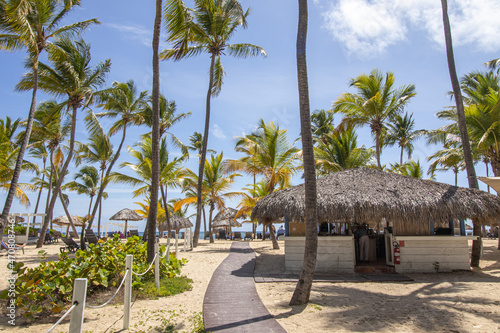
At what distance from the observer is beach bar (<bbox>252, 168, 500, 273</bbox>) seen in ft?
30.6

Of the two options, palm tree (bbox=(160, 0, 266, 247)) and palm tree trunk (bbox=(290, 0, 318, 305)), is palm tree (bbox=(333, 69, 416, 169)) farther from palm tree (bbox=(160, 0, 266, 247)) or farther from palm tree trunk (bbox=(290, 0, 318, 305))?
palm tree trunk (bbox=(290, 0, 318, 305))

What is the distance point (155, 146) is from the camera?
26.7 ft

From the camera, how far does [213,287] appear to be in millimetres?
7363

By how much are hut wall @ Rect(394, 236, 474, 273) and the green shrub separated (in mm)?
7063

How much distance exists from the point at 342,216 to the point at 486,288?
357cm

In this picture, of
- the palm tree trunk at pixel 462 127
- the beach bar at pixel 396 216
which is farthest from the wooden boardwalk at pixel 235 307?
the palm tree trunk at pixel 462 127

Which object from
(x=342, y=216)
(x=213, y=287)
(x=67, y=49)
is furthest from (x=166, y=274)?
(x=67, y=49)

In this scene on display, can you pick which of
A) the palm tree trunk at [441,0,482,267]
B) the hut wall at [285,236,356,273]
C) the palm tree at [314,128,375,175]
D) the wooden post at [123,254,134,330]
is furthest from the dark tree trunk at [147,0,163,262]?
the palm tree at [314,128,375,175]

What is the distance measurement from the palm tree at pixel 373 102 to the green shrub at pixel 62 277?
1330 centimetres

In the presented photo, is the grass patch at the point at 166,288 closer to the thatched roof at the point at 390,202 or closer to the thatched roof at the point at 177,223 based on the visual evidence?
the thatched roof at the point at 390,202

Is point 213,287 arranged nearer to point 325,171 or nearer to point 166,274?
point 166,274

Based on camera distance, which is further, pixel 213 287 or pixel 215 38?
pixel 215 38

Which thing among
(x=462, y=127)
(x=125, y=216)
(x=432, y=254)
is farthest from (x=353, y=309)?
(x=125, y=216)

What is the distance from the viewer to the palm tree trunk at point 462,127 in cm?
1083
